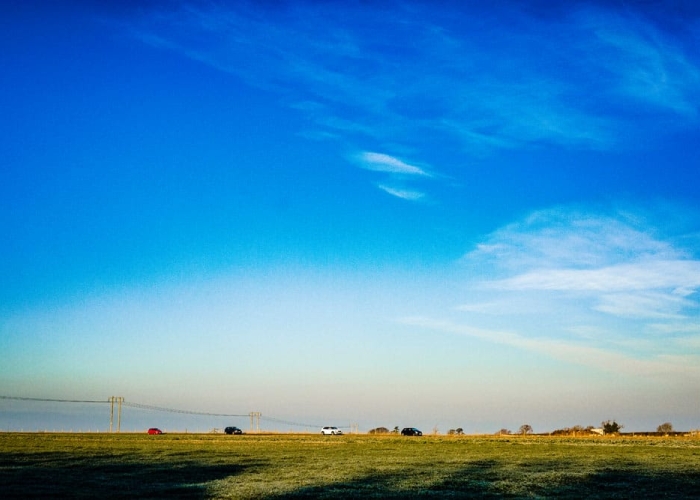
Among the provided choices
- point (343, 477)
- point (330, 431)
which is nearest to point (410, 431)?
point (330, 431)

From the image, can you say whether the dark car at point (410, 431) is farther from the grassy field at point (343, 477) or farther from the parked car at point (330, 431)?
the grassy field at point (343, 477)

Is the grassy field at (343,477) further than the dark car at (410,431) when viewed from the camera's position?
No

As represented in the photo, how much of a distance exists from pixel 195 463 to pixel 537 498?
21249 mm

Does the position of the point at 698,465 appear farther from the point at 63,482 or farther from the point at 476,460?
the point at 63,482

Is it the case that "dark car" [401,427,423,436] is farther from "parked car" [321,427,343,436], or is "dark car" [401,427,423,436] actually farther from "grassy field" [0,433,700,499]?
"grassy field" [0,433,700,499]

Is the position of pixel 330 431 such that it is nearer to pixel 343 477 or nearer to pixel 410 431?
pixel 410 431

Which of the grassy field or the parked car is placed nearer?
the grassy field

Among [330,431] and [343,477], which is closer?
[343,477]

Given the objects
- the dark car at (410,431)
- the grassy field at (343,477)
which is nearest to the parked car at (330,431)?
the dark car at (410,431)

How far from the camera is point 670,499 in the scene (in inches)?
893

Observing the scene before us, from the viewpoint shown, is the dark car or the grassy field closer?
the grassy field

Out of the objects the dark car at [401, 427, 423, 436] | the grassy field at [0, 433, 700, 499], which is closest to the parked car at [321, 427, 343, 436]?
the dark car at [401, 427, 423, 436]

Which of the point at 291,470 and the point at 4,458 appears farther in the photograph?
the point at 4,458

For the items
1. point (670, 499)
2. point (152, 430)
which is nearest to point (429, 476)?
point (670, 499)
